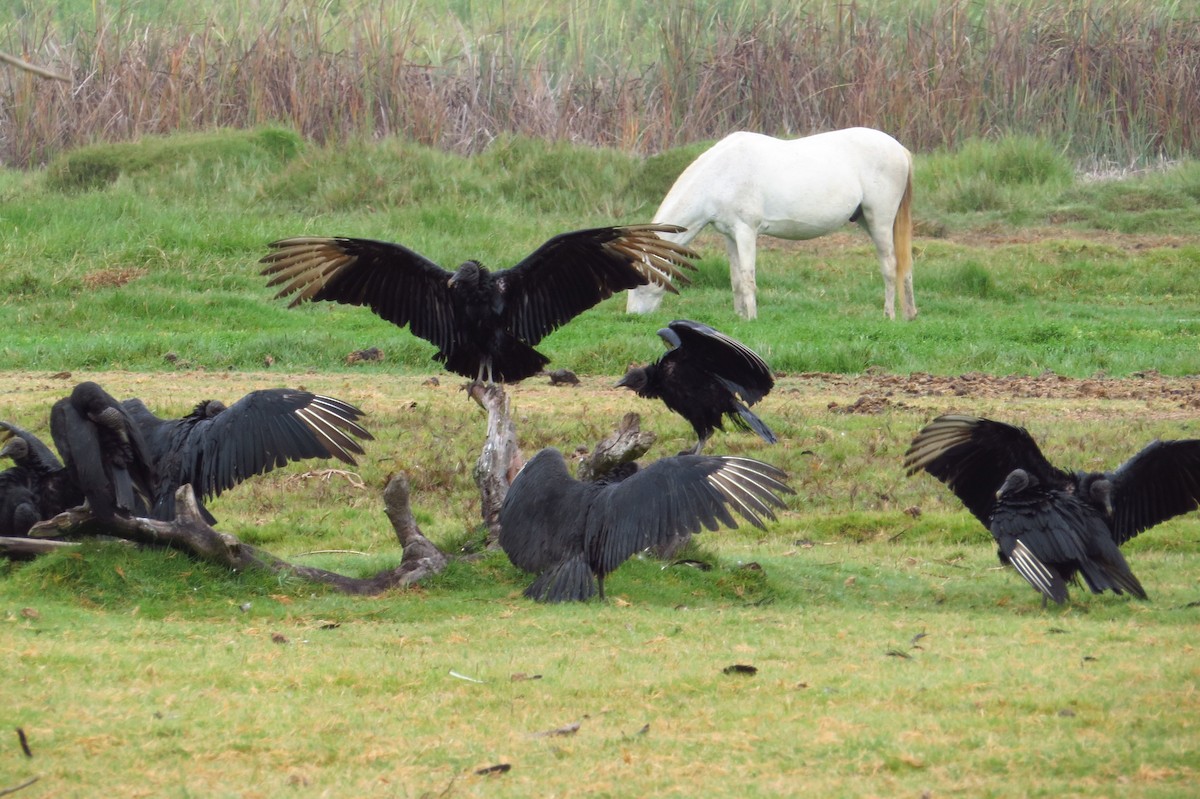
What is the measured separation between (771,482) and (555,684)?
190 cm

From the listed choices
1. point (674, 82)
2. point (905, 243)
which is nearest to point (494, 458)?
point (905, 243)

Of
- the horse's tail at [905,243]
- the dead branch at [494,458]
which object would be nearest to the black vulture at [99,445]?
the dead branch at [494,458]

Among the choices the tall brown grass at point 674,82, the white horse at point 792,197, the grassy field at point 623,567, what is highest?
the tall brown grass at point 674,82

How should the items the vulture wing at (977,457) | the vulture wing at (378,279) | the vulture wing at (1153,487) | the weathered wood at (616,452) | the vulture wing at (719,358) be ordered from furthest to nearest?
1. the vulture wing at (719,358)
2. the vulture wing at (378,279)
3. the weathered wood at (616,452)
4. the vulture wing at (977,457)
5. the vulture wing at (1153,487)

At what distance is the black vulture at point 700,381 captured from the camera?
891 centimetres

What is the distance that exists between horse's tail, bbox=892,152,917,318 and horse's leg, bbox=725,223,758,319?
170 centimetres

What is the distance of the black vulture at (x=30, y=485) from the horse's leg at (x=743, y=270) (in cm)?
939

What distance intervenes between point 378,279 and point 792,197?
9.42 m

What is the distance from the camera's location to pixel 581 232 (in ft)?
27.0

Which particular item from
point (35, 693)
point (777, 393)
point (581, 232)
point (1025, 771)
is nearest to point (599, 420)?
point (777, 393)

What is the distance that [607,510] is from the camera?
7438mm

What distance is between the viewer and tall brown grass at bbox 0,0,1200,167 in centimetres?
2188

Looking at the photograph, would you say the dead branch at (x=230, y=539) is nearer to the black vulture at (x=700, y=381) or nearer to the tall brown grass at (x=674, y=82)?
the black vulture at (x=700, y=381)

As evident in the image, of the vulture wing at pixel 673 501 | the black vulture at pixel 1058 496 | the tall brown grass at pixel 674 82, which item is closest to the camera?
the vulture wing at pixel 673 501
